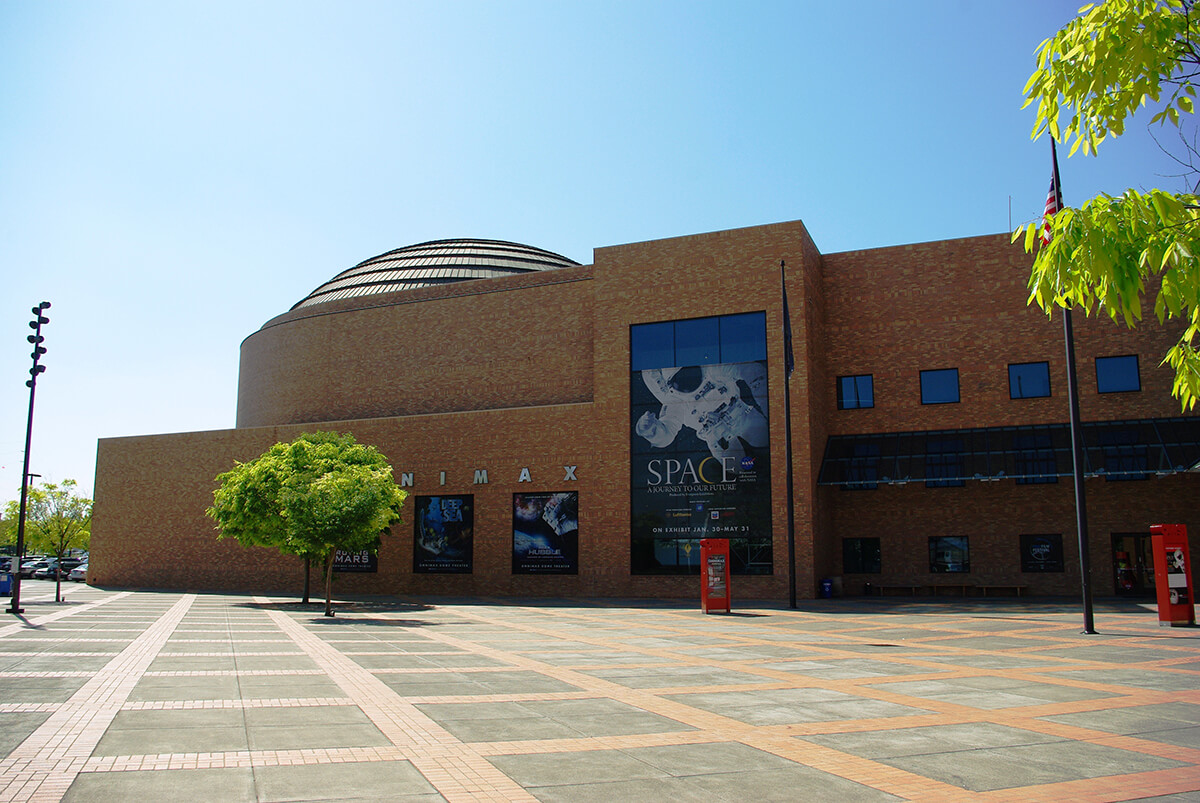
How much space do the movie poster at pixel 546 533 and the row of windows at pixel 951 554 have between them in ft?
38.8

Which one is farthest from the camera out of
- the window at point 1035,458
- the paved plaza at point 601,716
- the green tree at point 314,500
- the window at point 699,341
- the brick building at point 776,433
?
the window at point 699,341

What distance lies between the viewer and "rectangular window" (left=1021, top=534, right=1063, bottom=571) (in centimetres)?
3512

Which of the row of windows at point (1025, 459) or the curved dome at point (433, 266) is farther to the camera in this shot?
the curved dome at point (433, 266)

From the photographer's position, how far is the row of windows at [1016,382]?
1385 inches

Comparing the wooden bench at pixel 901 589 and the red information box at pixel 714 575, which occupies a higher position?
the red information box at pixel 714 575

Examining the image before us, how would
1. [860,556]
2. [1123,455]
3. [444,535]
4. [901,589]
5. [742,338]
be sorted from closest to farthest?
1. [1123,455]
2. [742,338]
3. [901,589]
4. [860,556]
5. [444,535]

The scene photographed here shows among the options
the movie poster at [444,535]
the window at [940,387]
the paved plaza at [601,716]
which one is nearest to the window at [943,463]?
the window at [940,387]

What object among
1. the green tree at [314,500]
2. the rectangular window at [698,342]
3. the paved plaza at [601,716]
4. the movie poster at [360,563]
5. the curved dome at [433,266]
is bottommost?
the paved plaza at [601,716]

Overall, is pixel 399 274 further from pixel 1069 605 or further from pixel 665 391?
pixel 1069 605

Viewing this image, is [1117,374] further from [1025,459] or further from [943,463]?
[943,463]

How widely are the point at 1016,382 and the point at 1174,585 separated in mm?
15867

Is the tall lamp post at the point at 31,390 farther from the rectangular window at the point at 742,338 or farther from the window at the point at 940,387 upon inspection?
the window at the point at 940,387

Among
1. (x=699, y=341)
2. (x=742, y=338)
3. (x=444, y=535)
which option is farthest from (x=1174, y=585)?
(x=444, y=535)

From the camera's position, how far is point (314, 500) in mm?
31453
